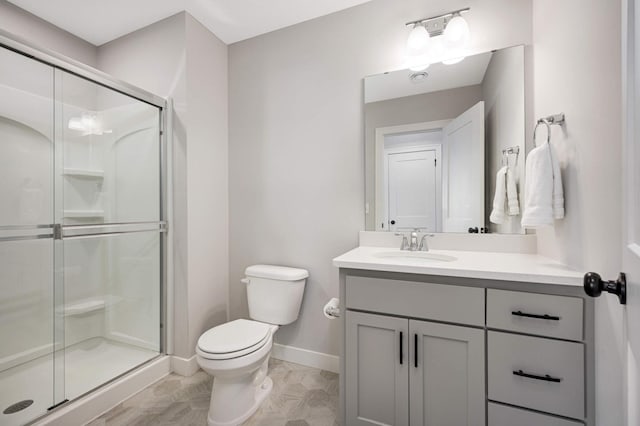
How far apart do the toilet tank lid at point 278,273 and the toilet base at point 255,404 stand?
0.66 metres

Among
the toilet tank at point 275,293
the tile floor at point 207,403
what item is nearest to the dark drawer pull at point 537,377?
the tile floor at point 207,403

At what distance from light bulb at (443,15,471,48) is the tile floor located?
2221mm

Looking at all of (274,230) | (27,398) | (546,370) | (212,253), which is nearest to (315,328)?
(274,230)

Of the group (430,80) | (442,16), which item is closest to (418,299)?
(430,80)

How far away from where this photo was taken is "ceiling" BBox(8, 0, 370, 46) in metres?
1.86

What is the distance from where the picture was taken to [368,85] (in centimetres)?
183

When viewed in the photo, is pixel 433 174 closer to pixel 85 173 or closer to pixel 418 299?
pixel 418 299

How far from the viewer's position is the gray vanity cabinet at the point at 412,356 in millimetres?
1118

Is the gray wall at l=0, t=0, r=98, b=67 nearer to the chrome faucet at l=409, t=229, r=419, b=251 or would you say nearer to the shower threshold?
the shower threshold

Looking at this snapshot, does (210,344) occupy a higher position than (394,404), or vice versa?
(210,344)

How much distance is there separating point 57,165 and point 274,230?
1319 millimetres

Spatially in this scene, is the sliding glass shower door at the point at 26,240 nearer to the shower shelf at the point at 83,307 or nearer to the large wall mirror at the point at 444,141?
the shower shelf at the point at 83,307

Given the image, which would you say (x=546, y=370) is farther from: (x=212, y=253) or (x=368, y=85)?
(x=212, y=253)

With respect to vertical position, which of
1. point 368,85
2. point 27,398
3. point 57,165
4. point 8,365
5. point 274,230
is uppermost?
point 368,85
